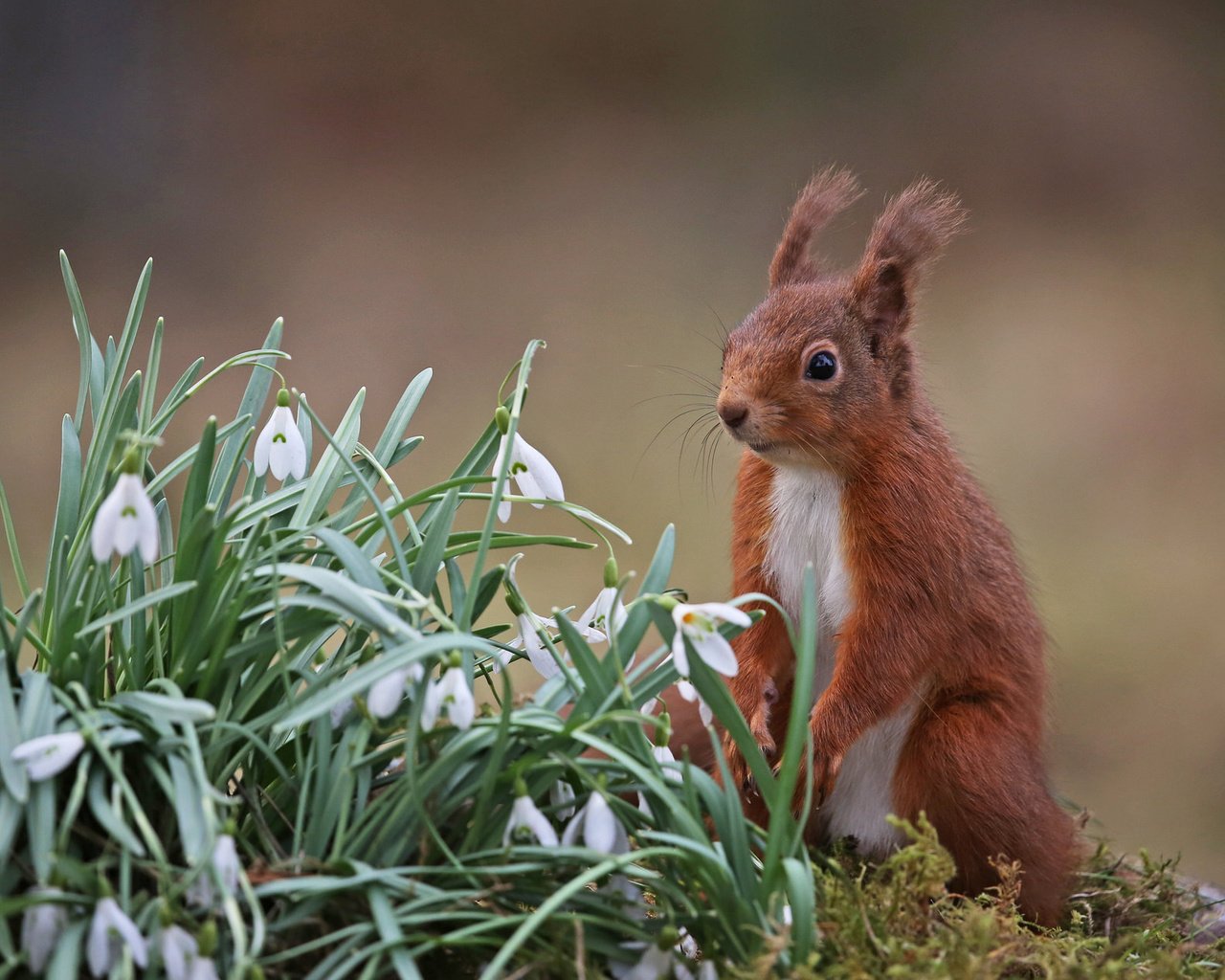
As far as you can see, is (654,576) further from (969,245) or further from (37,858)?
(969,245)

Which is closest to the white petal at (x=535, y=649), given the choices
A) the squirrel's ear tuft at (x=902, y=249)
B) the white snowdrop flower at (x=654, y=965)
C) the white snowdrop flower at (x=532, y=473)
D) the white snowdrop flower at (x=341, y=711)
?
the white snowdrop flower at (x=532, y=473)

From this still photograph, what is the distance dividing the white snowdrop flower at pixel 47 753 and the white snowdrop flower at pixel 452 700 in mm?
293

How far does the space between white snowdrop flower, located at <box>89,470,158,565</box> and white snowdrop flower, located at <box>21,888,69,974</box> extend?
0.93ft

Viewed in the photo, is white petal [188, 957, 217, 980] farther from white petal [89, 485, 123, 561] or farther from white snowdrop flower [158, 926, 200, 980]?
white petal [89, 485, 123, 561]

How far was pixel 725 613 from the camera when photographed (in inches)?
46.4

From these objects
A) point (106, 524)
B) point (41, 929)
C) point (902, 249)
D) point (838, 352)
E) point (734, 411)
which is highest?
point (902, 249)

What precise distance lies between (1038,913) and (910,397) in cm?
71

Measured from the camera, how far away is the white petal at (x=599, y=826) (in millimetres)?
1148

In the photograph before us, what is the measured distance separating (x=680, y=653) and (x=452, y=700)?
222mm

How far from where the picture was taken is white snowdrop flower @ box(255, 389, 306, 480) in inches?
55.3

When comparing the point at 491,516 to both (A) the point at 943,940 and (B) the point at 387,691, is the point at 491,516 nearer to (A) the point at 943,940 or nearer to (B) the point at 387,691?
(B) the point at 387,691

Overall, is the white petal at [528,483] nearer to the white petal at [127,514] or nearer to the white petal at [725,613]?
the white petal at [725,613]

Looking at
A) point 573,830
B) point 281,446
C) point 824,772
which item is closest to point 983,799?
point 824,772

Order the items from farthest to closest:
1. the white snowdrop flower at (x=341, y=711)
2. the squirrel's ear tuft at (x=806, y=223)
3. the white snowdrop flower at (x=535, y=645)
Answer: the squirrel's ear tuft at (x=806, y=223), the white snowdrop flower at (x=535, y=645), the white snowdrop flower at (x=341, y=711)
